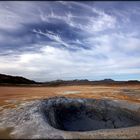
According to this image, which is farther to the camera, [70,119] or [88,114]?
[88,114]

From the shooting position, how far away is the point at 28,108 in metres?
7.71

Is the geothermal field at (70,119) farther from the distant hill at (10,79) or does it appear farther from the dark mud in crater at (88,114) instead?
the distant hill at (10,79)

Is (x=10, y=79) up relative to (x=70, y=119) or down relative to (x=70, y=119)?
up

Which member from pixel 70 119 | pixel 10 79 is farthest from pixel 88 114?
pixel 10 79

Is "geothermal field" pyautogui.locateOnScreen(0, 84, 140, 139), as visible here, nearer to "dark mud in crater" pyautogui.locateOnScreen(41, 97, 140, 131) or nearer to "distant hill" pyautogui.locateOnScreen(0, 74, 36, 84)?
"dark mud in crater" pyautogui.locateOnScreen(41, 97, 140, 131)

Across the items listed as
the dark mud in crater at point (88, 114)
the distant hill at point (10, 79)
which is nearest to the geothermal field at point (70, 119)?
the dark mud in crater at point (88, 114)

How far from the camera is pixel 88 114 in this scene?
912 cm

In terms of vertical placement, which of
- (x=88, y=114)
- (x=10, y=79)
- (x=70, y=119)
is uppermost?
(x=10, y=79)

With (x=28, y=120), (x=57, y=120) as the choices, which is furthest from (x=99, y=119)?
(x=28, y=120)

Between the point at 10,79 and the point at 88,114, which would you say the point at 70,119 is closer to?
the point at 88,114

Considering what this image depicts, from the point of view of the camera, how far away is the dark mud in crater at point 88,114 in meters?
8.49

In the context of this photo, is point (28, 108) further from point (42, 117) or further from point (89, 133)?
point (89, 133)

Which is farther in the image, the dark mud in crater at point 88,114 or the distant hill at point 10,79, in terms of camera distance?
the distant hill at point 10,79

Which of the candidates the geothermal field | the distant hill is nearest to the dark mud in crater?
the geothermal field
